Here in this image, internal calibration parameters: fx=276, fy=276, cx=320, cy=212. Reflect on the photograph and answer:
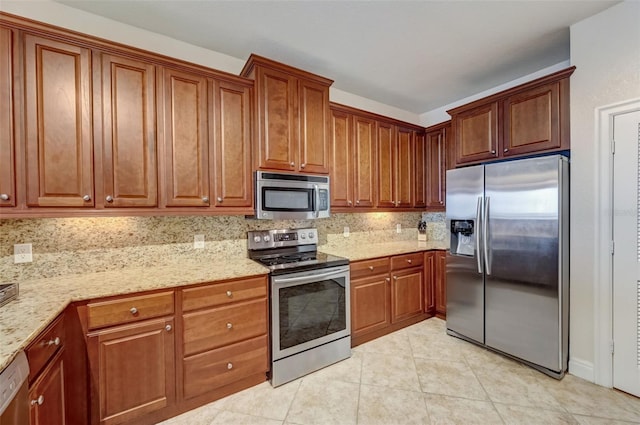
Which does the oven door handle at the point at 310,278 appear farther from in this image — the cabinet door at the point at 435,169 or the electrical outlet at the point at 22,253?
the cabinet door at the point at 435,169

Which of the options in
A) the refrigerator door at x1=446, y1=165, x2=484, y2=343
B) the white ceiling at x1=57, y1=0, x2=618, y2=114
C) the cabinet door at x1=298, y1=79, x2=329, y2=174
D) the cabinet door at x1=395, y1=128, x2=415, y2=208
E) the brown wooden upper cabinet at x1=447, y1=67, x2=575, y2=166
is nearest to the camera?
the white ceiling at x1=57, y1=0, x2=618, y2=114

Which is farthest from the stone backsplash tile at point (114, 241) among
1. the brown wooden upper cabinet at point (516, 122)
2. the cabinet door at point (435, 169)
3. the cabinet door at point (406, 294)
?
the brown wooden upper cabinet at point (516, 122)

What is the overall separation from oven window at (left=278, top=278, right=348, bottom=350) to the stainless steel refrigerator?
4.34 ft

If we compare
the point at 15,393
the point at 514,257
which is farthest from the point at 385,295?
the point at 15,393

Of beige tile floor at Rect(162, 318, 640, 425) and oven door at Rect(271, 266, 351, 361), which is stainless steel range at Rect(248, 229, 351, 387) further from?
beige tile floor at Rect(162, 318, 640, 425)

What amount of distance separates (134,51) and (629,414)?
414cm

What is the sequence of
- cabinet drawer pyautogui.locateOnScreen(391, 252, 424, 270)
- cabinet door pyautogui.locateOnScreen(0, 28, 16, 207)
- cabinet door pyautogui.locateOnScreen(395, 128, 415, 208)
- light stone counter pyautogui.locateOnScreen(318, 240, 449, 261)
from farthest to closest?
1. cabinet door pyautogui.locateOnScreen(395, 128, 415, 208)
2. cabinet drawer pyautogui.locateOnScreen(391, 252, 424, 270)
3. light stone counter pyautogui.locateOnScreen(318, 240, 449, 261)
4. cabinet door pyautogui.locateOnScreen(0, 28, 16, 207)

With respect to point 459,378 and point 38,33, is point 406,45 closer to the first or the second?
point 38,33

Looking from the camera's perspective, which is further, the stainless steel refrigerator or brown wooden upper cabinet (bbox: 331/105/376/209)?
brown wooden upper cabinet (bbox: 331/105/376/209)

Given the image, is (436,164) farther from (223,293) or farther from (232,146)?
(223,293)

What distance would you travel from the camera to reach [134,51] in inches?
74.9

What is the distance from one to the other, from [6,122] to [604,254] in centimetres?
409

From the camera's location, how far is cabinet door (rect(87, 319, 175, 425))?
1623 mm

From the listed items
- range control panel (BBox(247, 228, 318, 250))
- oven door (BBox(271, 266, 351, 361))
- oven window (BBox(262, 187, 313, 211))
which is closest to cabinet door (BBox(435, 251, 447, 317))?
oven door (BBox(271, 266, 351, 361))
